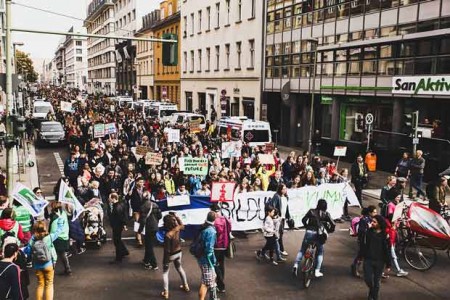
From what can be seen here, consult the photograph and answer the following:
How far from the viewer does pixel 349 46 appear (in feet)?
83.6

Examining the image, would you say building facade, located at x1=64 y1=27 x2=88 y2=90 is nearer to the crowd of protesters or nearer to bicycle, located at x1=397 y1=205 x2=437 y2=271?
the crowd of protesters

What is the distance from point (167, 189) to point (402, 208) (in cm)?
616

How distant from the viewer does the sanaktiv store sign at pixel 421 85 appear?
64.1 feet

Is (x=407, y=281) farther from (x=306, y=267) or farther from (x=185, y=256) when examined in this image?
(x=185, y=256)

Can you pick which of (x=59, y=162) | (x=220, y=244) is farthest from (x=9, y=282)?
(x=59, y=162)

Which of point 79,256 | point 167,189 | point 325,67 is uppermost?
point 325,67

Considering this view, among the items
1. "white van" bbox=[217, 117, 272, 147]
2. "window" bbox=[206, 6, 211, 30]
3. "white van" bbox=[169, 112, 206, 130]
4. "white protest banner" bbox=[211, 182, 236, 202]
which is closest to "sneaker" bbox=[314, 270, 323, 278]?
"white protest banner" bbox=[211, 182, 236, 202]

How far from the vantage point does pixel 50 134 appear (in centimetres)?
2934

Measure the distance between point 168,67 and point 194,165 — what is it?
4731 centimetres

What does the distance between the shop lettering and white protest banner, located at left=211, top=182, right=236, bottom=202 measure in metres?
12.4

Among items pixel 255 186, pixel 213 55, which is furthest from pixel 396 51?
pixel 213 55

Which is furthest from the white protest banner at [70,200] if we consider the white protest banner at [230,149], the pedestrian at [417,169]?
the pedestrian at [417,169]

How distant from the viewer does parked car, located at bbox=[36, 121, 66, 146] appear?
29312 millimetres

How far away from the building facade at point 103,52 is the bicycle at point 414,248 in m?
84.6
